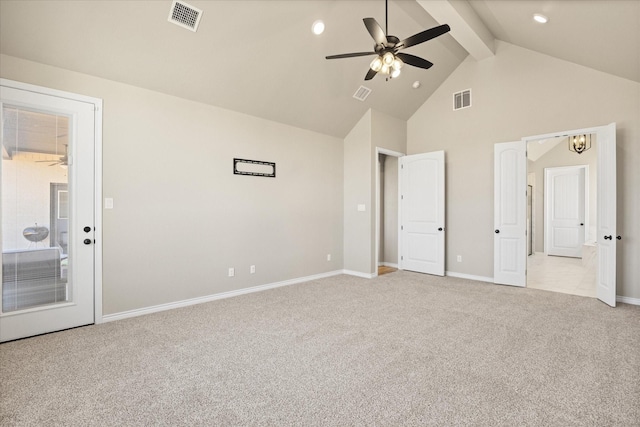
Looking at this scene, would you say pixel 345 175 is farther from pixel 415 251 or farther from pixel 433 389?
pixel 433 389

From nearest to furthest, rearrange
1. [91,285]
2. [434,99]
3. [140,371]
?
[140,371] < [91,285] < [434,99]

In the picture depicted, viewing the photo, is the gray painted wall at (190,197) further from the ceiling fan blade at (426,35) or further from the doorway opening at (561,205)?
the doorway opening at (561,205)

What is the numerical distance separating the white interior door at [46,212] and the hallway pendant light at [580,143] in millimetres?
9475

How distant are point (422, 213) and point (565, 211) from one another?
17.3ft

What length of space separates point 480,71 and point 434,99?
89 cm

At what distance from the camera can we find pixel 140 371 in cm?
235

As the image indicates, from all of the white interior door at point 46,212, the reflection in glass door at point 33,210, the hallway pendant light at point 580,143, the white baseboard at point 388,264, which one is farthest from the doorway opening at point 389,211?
the reflection in glass door at point 33,210

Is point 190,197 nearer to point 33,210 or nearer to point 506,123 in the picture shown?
point 33,210

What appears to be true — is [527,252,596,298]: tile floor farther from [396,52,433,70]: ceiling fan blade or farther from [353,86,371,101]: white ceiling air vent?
[353,86,371,101]: white ceiling air vent

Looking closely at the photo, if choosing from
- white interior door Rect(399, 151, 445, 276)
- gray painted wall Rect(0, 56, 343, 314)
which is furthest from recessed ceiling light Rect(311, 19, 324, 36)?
white interior door Rect(399, 151, 445, 276)

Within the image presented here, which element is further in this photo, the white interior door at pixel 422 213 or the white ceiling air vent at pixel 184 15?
the white interior door at pixel 422 213

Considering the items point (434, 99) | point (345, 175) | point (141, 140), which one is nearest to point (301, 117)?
point (345, 175)

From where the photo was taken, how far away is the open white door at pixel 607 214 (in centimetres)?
389

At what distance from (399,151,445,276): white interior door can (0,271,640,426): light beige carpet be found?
6.45ft
